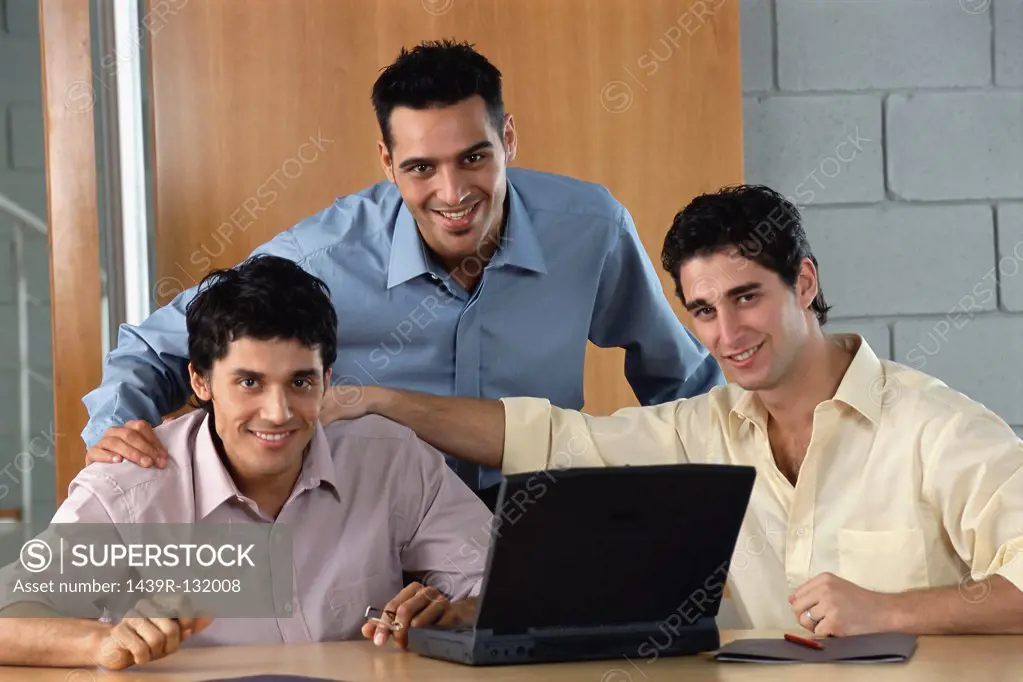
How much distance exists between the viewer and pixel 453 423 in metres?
1.79

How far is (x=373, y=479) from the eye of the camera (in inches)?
63.7

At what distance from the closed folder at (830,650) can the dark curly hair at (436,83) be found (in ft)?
3.08

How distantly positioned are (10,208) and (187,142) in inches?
32.3

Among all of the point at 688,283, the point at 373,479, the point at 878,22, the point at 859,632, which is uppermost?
the point at 878,22

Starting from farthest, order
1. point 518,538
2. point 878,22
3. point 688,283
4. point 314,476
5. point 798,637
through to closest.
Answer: point 878,22 < point 688,283 < point 314,476 < point 798,637 < point 518,538

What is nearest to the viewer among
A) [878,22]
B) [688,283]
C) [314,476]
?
[314,476]

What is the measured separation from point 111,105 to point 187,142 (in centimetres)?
15

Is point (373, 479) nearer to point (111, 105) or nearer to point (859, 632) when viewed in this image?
point (859, 632)

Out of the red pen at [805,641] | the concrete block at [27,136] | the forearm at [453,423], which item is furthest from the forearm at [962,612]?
the concrete block at [27,136]

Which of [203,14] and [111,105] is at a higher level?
[203,14]

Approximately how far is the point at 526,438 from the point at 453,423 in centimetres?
11

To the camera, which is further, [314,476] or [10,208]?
[10,208]

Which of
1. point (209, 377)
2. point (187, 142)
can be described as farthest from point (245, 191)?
point (209, 377)

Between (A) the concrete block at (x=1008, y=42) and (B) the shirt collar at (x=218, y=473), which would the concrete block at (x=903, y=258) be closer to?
(A) the concrete block at (x=1008, y=42)
